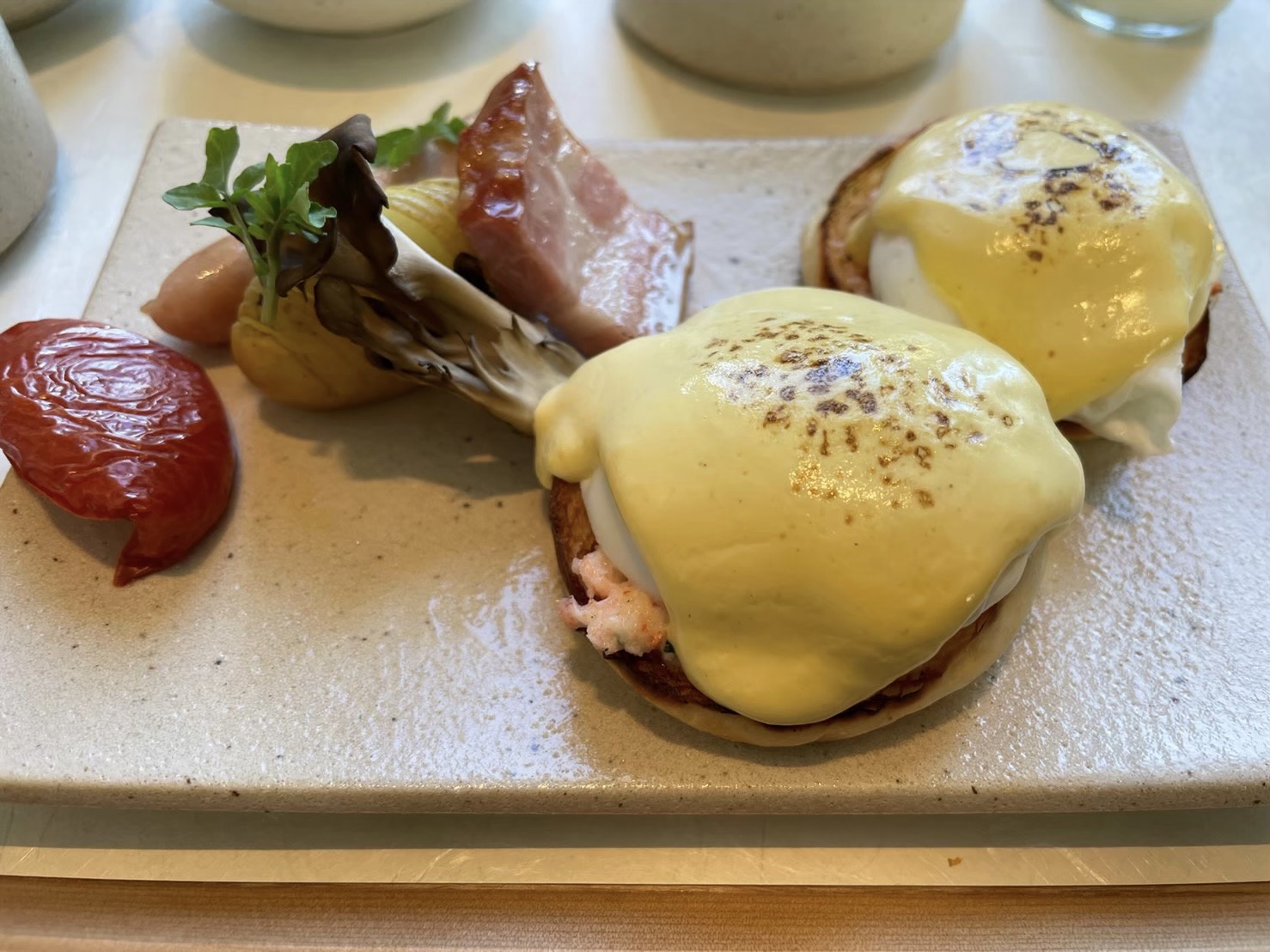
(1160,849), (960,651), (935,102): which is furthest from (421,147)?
(1160,849)

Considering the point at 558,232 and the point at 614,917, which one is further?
the point at 558,232

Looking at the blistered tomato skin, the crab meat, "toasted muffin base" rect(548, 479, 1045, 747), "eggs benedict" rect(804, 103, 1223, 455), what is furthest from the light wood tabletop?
"eggs benedict" rect(804, 103, 1223, 455)

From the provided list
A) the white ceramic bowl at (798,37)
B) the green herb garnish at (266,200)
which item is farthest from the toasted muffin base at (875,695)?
the white ceramic bowl at (798,37)

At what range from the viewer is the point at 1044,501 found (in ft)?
4.48

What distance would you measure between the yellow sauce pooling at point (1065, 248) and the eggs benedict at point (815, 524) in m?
0.21

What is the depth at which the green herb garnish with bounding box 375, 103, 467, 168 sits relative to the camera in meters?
2.00

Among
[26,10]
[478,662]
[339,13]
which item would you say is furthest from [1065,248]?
[26,10]

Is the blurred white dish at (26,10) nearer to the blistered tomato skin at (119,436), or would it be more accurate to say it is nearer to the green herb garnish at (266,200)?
the blistered tomato skin at (119,436)

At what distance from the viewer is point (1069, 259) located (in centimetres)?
170

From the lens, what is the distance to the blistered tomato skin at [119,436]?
1.63m

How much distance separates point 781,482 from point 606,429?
31cm

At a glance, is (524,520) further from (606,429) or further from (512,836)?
(512,836)

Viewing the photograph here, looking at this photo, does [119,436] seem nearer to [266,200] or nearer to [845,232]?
[266,200]

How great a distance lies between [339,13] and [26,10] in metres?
1.03
